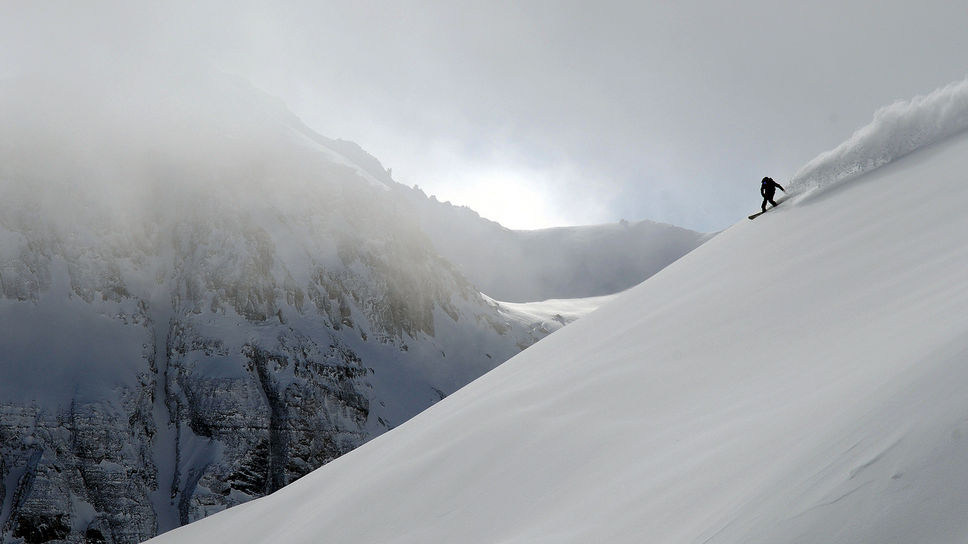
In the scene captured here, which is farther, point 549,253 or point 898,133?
point 549,253

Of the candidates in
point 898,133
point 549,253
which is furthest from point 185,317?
point 549,253

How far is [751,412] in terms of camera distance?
13.0 feet

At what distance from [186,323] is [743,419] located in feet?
192

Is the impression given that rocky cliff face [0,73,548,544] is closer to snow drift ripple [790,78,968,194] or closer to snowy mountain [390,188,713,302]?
snow drift ripple [790,78,968,194]

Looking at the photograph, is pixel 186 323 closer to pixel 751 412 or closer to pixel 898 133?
pixel 898 133

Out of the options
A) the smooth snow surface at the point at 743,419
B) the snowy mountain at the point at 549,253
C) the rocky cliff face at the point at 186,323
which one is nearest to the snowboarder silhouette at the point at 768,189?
the smooth snow surface at the point at 743,419

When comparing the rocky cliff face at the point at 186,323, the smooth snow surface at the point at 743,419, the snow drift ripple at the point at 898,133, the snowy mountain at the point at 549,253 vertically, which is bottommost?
the smooth snow surface at the point at 743,419

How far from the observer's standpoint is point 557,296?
130000mm

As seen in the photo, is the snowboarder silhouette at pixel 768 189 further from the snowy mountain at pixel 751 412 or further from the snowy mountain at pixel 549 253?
the snowy mountain at pixel 549 253

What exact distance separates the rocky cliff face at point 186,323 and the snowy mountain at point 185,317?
0.53 ft

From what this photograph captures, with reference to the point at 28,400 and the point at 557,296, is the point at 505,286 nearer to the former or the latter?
the point at 557,296

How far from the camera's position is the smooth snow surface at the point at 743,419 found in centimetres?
245

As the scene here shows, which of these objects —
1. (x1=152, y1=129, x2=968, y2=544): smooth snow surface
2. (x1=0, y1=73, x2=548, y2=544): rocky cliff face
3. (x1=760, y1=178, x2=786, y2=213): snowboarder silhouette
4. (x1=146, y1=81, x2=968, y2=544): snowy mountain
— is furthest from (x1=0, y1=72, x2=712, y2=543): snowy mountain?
(x1=760, y1=178, x2=786, y2=213): snowboarder silhouette

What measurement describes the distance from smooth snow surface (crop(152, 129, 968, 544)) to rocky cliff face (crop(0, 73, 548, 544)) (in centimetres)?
4290
